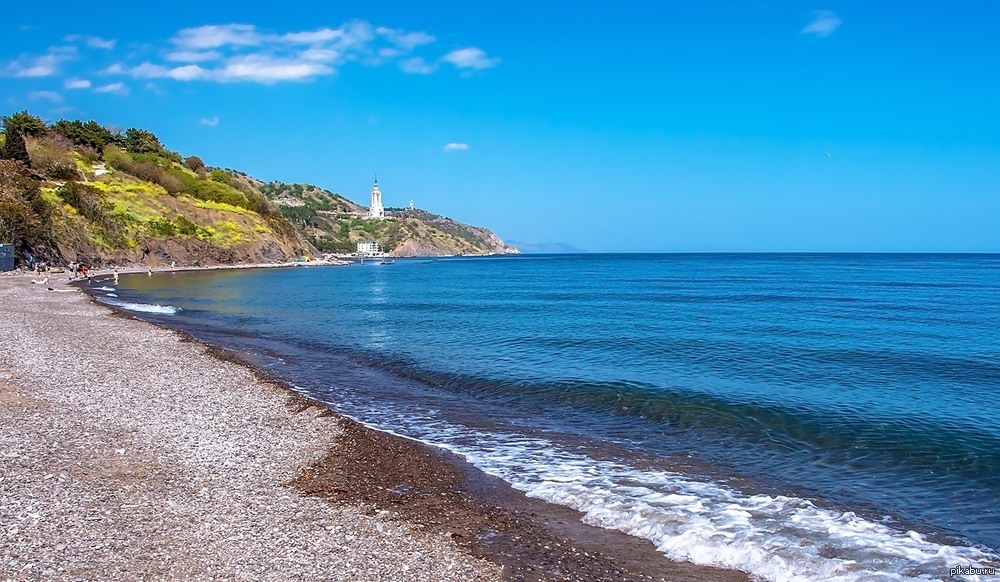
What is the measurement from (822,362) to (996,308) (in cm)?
2554

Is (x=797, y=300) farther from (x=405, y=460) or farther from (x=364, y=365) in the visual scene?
(x=405, y=460)

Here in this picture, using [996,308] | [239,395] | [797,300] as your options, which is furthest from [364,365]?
[996,308]

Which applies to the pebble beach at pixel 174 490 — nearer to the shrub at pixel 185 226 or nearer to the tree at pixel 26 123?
the shrub at pixel 185 226

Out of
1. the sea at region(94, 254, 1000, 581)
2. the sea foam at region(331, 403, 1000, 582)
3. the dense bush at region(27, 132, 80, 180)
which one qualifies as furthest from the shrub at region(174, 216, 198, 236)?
the sea foam at region(331, 403, 1000, 582)

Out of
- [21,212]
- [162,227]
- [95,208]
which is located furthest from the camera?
[162,227]

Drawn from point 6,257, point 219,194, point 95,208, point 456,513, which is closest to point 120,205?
point 95,208

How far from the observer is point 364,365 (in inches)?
910

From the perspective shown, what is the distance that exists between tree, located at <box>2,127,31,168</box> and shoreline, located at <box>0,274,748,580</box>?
350 ft

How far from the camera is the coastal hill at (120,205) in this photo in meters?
76.9

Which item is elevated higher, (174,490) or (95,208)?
(95,208)

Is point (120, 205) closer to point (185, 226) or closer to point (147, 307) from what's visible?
point (185, 226)

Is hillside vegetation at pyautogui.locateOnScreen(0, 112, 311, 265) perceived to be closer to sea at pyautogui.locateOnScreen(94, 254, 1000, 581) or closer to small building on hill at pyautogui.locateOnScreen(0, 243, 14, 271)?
small building on hill at pyautogui.locateOnScreen(0, 243, 14, 271)

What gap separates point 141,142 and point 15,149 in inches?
1942

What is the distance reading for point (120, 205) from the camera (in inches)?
4104
